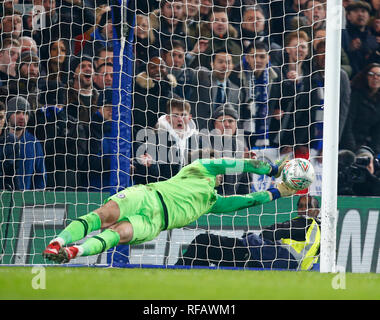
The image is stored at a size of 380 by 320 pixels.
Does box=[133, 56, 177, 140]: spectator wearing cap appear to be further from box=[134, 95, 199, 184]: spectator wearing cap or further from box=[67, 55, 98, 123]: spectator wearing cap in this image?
box=[67, 55, 98, 123]: spectator wearing cap

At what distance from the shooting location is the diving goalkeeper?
6273 millimetres

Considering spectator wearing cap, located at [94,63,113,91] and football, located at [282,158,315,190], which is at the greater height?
spectator wearing cap, located at [94,63,113,91]

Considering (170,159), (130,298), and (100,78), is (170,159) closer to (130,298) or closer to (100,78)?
(100,78)

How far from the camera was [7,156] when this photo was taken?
730 centimetres

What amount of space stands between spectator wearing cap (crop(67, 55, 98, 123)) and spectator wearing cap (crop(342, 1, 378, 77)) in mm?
2615

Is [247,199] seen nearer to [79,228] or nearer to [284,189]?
[284,189]

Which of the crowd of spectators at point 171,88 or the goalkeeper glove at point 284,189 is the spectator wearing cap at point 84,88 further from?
the goalkeeper glove at point 284,189

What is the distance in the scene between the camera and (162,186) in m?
6.64

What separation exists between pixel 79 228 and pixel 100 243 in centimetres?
20

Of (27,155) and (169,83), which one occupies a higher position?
(169,83)

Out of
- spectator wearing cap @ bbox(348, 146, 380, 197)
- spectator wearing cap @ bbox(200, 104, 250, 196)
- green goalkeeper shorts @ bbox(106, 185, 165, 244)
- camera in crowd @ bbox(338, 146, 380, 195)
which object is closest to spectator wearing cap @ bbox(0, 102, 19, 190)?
green goalkeeper shorts @ bbox(106, 185, 165, 244)

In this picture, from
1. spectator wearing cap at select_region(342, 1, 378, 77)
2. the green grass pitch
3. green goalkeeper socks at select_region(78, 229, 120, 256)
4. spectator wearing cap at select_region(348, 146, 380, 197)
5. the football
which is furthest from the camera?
spectator wearing cap at select_region(342, 1, 378, 77)

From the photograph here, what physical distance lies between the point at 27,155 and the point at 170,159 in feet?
4.41

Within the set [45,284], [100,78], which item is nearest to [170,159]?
[100,78]
